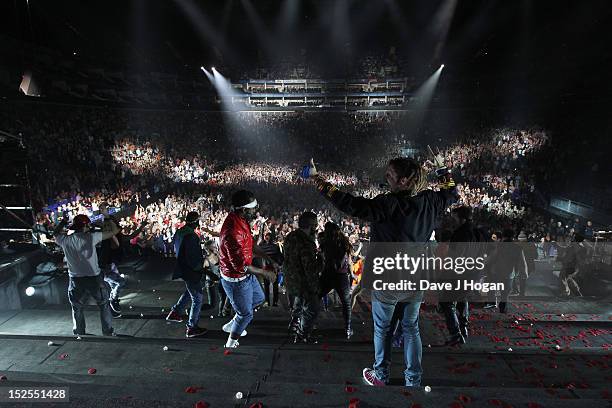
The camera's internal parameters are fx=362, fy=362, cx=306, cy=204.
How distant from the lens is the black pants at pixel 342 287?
412 centimetres

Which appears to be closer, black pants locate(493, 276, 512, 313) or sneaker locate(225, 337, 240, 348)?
sneaker locate(225, 337, 240, 348)

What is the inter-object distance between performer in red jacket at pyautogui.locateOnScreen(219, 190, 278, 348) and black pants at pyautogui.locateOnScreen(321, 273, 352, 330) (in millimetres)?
738

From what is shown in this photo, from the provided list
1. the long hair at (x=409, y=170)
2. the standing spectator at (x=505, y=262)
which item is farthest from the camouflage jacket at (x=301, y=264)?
the standing spectator at (x=505, y=262)

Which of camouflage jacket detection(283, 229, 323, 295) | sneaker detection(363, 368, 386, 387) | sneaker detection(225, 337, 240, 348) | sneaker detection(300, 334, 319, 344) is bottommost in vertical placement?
sneaker detection(300, 334, 319, 344)

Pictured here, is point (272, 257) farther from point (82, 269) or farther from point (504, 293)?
point (504, 293)

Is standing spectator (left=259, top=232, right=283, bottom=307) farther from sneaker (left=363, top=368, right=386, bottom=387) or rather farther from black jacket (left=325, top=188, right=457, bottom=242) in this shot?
black jacket (left=325, top=188, right=457, bottom=242)

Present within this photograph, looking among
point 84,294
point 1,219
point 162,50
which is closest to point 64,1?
point 162,50

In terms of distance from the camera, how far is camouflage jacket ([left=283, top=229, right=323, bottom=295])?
12.8 ft

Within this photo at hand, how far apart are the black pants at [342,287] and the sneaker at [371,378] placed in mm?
1137

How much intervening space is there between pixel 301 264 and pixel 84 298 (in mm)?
2542

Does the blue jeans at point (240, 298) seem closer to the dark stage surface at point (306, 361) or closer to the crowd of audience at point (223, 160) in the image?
the dark stage surface at point (306, 361)

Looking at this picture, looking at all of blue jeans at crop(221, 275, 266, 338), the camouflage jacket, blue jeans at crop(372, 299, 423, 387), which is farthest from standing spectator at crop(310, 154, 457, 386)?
blue jeans at crop(221, 275, 266, 338)

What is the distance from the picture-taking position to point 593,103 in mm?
20734

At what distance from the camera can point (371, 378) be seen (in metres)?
2.88
